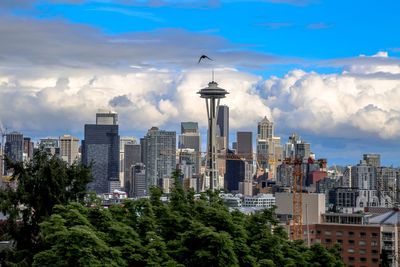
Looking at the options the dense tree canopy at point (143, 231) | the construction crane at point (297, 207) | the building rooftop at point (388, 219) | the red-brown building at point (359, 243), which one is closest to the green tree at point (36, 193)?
the dense tree canopy at point (143, 231)

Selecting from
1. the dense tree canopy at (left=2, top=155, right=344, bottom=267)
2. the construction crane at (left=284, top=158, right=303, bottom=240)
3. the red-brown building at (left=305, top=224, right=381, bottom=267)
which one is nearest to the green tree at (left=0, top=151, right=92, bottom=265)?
the dense tree canopy at (left=2, top=155, right=344, bottom=267)

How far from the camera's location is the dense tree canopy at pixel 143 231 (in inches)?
1205

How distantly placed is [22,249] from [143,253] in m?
6.51

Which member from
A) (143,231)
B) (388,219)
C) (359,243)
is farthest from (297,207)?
(143,231)

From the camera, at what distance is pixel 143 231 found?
3541 cm

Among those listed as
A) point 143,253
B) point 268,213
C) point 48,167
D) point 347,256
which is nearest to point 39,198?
point 48,167

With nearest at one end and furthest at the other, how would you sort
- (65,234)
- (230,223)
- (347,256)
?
(65,234) < (230,223) < (347,256)

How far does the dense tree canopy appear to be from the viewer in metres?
30.6

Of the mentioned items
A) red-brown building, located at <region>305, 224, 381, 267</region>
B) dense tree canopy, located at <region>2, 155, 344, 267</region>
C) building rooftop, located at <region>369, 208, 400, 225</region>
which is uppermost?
dense tree canopy, located at <region>2, 155, 344, 267</region>

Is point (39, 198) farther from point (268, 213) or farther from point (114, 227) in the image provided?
point (268, 213)

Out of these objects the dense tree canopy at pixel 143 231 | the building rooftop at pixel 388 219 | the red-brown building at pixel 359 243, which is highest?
the dense tree canopy at pixel 143 231

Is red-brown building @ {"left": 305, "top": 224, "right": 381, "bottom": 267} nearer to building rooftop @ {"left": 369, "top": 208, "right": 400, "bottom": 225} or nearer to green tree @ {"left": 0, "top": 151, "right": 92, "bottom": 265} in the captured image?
building rooftop @ {"left": 369, "top": 208, "right": 400, "bottom": 225}

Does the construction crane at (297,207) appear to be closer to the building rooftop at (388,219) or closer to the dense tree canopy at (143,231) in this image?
the building rooftop at (388,219)

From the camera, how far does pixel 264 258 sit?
122ft
